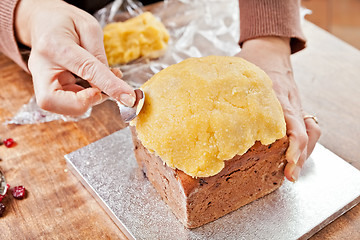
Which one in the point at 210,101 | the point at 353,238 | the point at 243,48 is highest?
the point at 210,101

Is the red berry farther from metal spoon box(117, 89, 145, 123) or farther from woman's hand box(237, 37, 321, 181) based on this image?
woman's hand box(237, 37, 321, 181)

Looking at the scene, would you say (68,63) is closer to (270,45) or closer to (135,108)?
(135,108)

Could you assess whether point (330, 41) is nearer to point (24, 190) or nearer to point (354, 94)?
point (354, 94)

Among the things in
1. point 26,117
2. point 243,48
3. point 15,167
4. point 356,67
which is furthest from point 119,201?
point 356,67

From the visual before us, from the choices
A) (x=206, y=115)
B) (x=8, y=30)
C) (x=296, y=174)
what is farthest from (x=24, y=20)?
(x=296, y=174)

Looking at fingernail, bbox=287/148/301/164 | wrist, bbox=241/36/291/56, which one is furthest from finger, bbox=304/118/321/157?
wrist, bbox=241/36/291/56

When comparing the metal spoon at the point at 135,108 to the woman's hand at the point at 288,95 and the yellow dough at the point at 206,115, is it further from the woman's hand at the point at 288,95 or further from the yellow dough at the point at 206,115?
the woman's hand at the point at 288,95

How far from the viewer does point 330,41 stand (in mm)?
1917

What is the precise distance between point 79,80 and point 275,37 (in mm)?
771

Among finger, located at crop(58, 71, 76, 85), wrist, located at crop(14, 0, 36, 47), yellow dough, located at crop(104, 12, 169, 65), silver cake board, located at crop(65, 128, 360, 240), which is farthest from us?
yellow dough, located at crop(104, 12, 169, 65)

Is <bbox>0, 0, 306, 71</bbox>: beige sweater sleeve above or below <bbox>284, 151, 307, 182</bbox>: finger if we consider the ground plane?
above

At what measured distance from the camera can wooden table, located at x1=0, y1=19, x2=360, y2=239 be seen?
3.84ft

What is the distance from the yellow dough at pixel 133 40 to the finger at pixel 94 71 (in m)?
0.65

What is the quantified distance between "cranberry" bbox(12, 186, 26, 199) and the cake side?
0.38 meters
